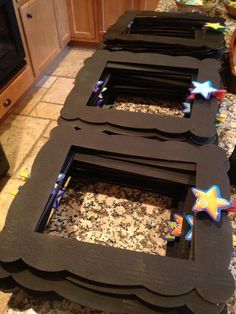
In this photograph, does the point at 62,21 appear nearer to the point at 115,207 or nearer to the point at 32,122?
the point at 32,122

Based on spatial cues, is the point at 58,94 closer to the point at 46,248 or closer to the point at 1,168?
the point at 1,168

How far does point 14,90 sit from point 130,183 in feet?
5.62

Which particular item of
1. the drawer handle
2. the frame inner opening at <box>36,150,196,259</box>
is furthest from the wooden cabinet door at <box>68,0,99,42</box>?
the frame inner opening at <box>36,150,196,259</box>

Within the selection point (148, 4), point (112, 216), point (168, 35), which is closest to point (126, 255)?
point (112, 216)

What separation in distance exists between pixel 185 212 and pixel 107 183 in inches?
8.2

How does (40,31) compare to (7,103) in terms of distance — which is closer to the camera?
(7,103)

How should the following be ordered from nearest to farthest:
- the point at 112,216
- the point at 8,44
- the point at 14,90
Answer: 1. the point at 112,216
2. the point at 8,44
3. the point at 14,90

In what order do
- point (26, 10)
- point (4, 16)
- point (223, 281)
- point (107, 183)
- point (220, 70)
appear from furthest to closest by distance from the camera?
point (26, 10) < point (4, 16) < point (220, 70) < point (107, 183) < point (223, 281)

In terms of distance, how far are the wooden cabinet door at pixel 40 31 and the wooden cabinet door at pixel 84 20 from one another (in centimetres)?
28

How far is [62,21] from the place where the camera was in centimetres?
275

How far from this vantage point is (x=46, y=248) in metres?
0.52

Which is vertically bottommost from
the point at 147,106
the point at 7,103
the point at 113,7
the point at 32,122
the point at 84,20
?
the point at 32,122

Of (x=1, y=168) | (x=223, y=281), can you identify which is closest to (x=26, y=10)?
(x=1, y=168)

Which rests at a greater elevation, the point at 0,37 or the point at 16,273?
the point at 16,273
